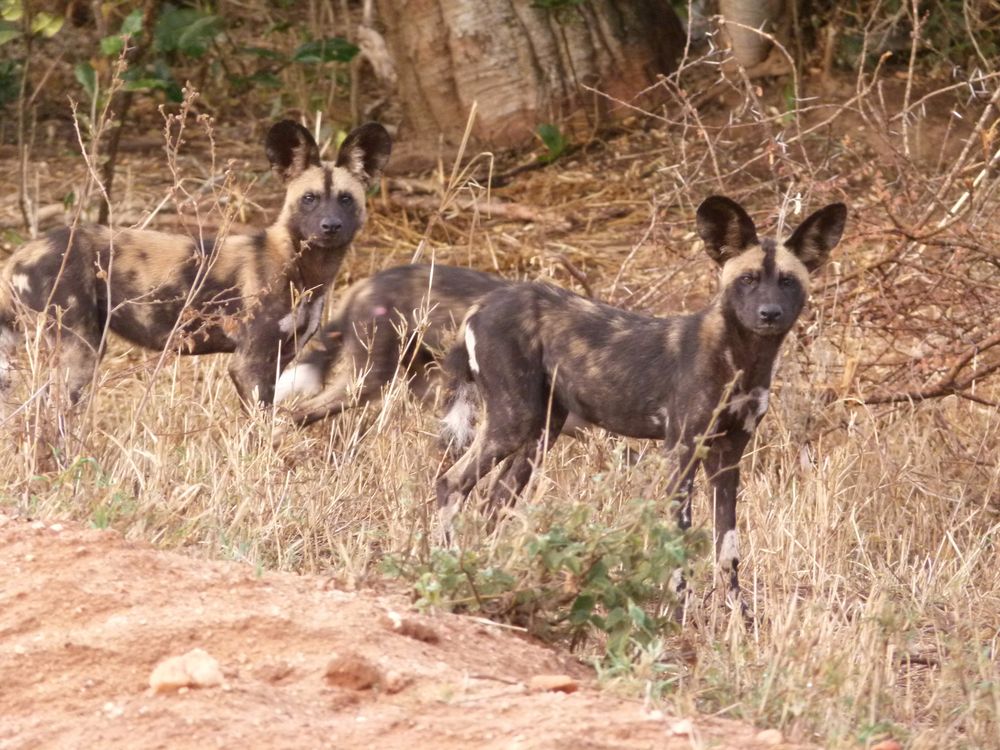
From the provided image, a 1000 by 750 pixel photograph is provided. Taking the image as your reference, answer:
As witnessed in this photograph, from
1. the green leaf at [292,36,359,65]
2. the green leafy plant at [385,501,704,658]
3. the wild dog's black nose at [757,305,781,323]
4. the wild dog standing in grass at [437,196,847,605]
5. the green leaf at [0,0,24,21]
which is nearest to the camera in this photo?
the green leafy plant at [385,501,704,658]

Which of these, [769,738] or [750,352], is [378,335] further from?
[769,738]

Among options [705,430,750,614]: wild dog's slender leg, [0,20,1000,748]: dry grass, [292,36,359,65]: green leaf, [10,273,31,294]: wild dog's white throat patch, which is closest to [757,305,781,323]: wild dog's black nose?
[705,430,750,614]: wild dog's slender leg

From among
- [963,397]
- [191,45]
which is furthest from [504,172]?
[963,397]

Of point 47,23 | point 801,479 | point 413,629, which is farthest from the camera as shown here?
point 47,23

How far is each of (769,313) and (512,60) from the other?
538 cm

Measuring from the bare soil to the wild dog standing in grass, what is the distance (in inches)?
67.7

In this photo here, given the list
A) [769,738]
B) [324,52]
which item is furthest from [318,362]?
[769,738]

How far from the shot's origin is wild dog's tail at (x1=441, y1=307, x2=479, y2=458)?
240 inches

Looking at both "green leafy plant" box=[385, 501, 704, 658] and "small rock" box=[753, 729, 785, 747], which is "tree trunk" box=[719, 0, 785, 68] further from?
"small rock" box=[753, 729, 785, 747]

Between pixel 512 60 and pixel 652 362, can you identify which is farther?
pixel 512 60

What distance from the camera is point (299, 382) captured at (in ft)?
23.3

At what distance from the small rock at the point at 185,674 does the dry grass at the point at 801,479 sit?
0.73 m

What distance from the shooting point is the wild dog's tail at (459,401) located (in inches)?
240

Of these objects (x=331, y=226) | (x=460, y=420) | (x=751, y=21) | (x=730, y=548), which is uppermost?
(x=751, y=21)
